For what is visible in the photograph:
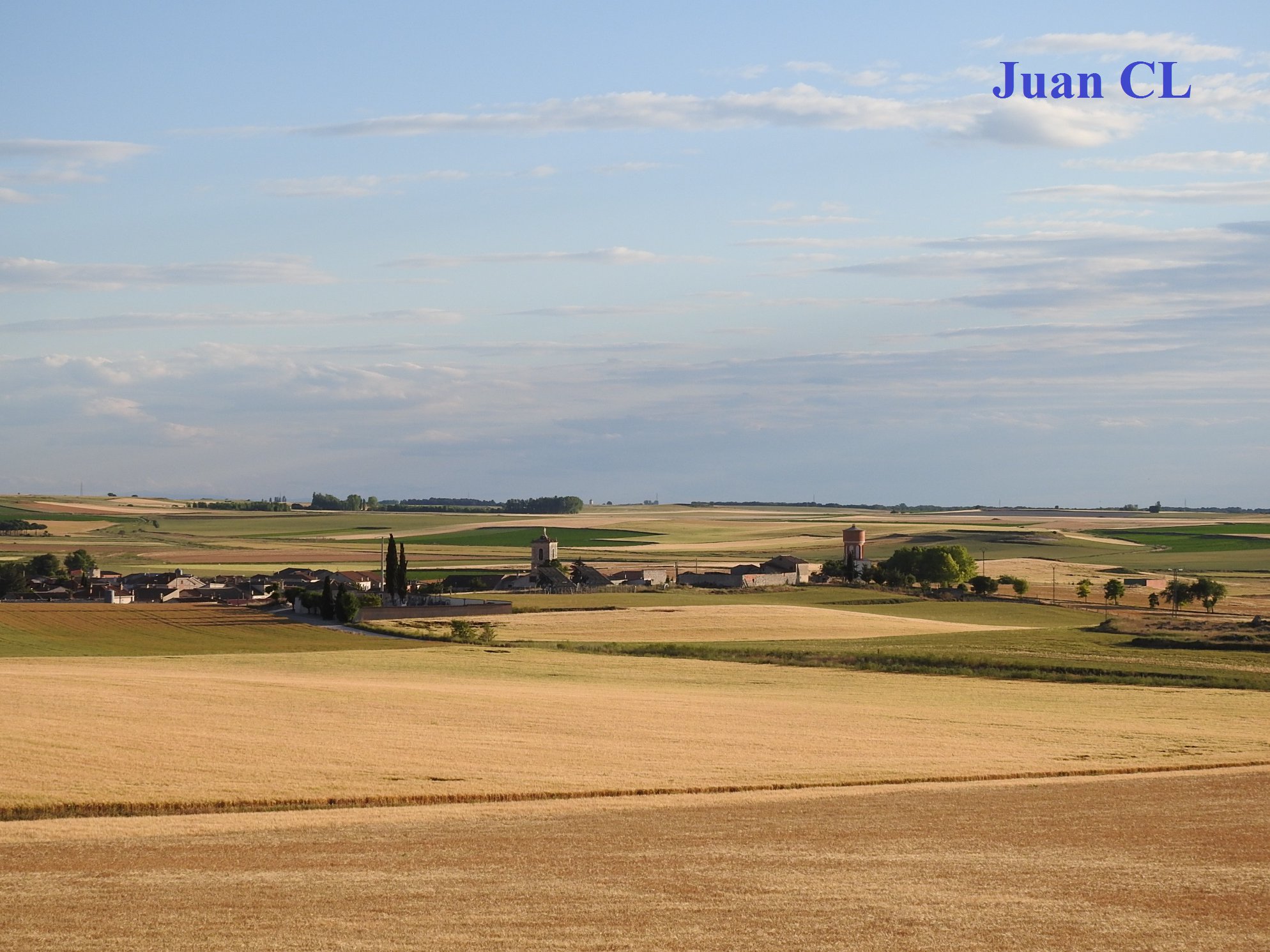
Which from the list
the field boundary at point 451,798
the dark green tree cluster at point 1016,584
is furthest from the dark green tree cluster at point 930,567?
the field boundary at point 451,798

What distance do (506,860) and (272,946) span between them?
5380mm

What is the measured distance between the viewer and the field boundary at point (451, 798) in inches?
884

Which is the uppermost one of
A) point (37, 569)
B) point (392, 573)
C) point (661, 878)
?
point (392, 573)

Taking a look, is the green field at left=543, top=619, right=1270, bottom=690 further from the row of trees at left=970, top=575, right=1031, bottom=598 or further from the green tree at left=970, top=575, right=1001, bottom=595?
the green tree at left=970, top=575, right=1001, bottom=595

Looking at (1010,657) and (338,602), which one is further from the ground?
(338,602)

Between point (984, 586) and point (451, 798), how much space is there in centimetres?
9599

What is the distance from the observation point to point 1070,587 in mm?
117750

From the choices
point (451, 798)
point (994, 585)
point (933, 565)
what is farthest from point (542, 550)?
point (451, 798)

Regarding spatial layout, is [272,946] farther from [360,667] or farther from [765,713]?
[360,667]

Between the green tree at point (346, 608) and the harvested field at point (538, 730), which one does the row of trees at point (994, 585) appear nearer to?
the green tree at point (346, 608)

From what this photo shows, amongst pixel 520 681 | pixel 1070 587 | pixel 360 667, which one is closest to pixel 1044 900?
pixel 520 681

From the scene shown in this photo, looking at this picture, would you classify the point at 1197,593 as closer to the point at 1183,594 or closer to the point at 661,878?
the point at 1183,594

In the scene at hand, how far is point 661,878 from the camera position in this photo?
18484 millimetres

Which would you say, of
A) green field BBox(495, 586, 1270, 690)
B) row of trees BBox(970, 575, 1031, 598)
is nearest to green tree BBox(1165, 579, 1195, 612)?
green field BBox(495, 586, 1270, 690)
